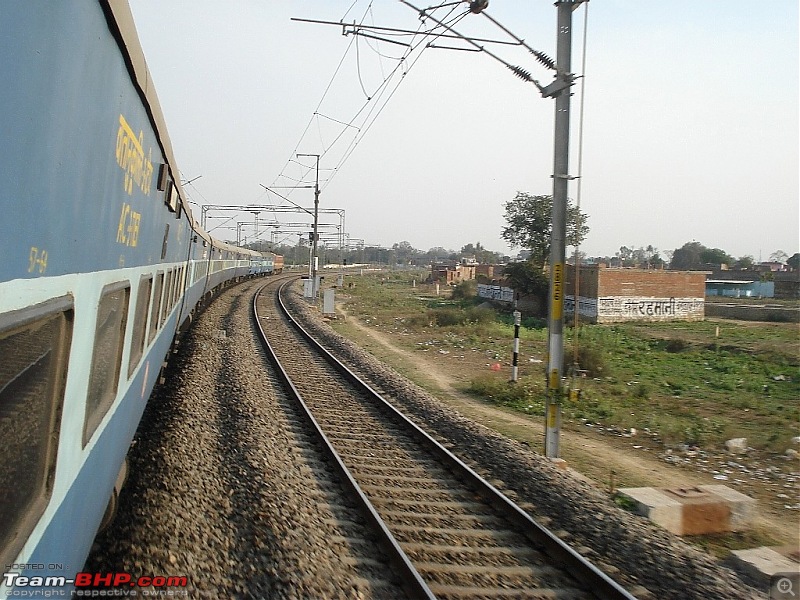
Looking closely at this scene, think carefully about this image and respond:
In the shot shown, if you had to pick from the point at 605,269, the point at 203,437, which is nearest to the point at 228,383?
the point at 203,437

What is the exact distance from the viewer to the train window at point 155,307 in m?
5.82

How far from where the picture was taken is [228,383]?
1096 centimetres

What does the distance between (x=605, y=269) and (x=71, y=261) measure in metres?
31.0

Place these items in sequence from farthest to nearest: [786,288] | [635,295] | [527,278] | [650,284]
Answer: [786,288]
[650,284]
[527,278]
[635,295]

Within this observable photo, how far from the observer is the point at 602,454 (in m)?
9.14

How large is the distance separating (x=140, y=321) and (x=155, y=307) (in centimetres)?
124

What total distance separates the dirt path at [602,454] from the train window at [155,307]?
16.2 ft

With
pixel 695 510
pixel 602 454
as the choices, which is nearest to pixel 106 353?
pixel 695 510

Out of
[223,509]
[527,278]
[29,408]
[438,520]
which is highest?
[527,278]

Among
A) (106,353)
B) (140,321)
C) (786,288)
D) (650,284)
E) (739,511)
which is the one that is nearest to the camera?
(106,353)

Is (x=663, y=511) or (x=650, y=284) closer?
(x=663, y=511)

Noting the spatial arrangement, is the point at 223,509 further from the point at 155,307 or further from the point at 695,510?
the point at 695,510

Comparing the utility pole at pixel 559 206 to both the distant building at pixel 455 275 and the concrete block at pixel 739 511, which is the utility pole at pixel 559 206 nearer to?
the concrete block at pixel 739 511

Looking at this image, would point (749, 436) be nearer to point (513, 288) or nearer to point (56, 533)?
point (56, 533)
